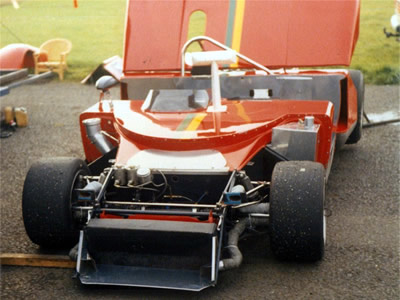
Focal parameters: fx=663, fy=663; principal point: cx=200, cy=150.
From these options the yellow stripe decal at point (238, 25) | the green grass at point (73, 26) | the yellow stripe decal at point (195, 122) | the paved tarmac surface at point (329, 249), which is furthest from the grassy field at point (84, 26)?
the yellow stripe decal at point (195, 122)

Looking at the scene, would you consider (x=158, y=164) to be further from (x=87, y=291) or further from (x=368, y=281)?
(x=368, y=281)

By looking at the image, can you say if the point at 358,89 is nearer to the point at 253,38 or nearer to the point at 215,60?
the point at 253,38

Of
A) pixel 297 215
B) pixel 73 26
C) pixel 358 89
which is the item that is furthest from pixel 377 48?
pixel 297 215

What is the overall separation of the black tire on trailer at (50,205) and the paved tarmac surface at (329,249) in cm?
23

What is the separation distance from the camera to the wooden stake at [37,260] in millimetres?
4438

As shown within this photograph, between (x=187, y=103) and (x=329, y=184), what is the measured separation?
64.0 inches

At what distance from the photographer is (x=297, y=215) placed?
410cm

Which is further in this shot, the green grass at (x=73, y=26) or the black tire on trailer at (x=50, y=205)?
the green grass at (x=73, y=26)

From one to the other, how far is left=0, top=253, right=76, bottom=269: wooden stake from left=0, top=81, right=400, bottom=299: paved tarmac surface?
45 millimetres

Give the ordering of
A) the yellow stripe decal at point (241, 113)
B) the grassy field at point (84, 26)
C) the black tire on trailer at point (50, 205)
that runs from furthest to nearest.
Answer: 1. the grassy field at point (84, 26)
2. the yellow stripe decal at point (241, 113)
3. the black tire on trailer at point (50, 205)

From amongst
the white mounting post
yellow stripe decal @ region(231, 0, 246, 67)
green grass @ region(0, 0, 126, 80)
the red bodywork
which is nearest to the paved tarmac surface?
the red bodywork

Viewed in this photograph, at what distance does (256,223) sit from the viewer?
14.3 feet

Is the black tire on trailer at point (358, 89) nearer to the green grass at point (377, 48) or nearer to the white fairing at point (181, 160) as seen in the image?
the white fairing at point (181, 160)

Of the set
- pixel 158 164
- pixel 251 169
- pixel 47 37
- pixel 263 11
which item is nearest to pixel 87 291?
pixel 158 164
